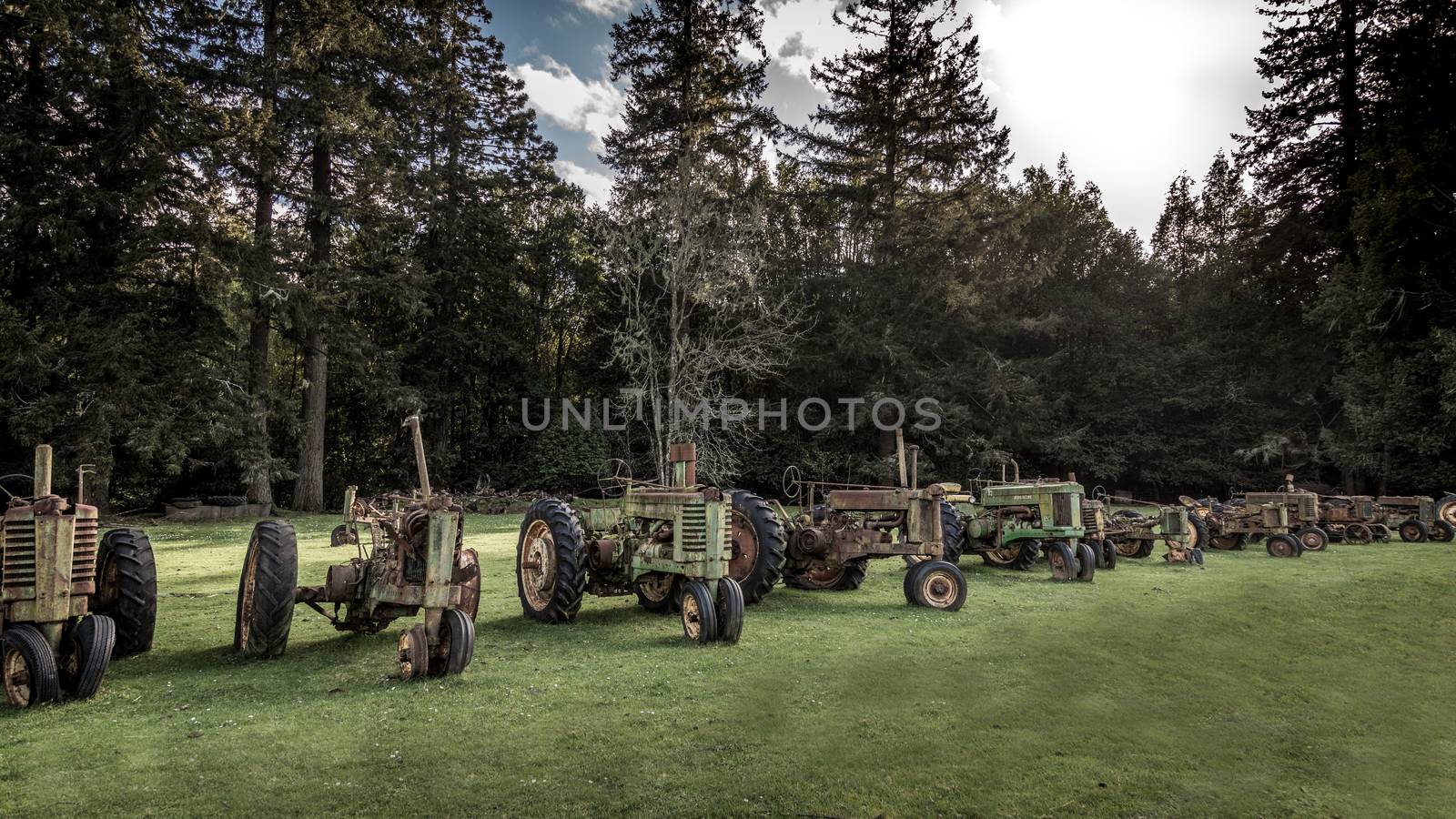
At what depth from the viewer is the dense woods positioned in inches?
805

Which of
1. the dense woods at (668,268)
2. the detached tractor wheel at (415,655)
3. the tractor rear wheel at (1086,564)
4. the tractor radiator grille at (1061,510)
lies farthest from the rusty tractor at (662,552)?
the dense woods at (668,268)

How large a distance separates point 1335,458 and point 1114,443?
7.26 m

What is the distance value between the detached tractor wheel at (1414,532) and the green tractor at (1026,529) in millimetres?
9832

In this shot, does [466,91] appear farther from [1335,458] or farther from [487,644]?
[1335,458]

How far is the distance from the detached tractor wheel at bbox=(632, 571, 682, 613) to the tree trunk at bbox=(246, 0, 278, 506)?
17.3m

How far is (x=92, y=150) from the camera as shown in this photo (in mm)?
20453

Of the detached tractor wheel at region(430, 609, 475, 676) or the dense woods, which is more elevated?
the dense woods

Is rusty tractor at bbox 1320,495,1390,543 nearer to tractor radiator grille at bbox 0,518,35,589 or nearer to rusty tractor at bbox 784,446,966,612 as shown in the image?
rusty tractor at bbox 784,446,966,612

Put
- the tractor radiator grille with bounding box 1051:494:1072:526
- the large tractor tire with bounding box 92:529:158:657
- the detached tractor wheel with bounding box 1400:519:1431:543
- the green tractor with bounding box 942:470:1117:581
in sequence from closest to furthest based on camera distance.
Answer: the large tractor tire with bounding box 92:529:158:657 → the green tractor with bounding box 942:470:1117:581 → the tractor radiator grille with bounding box 1051:494:1072:526 → the detached tractor wheel with bounding box 1400:519:1431:543

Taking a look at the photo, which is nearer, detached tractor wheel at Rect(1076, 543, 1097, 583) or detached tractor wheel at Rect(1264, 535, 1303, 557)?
detached tractor wheel at Rect(1076, 543, 1097, 583)

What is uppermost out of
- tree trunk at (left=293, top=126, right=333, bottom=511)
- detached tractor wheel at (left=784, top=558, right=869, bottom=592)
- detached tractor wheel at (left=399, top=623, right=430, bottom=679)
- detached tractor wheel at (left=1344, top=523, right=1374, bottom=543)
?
tree trunk at (left=293, top=126, right=333, bottom=511)

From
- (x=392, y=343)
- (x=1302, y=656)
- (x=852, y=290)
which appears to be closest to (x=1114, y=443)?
(x=852, y=290)

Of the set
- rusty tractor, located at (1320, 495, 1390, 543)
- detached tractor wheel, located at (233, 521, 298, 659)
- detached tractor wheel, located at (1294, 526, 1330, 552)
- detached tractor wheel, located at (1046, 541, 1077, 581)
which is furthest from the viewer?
rusty tractor, located at (1320, 495, 1390, 543)

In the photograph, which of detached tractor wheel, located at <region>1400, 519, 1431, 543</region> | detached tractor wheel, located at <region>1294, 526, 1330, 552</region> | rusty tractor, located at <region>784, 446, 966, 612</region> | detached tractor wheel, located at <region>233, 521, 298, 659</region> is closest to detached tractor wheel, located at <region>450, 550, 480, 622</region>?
detached tractor wheel, located at <region>233, 521, 298, 659</region>
